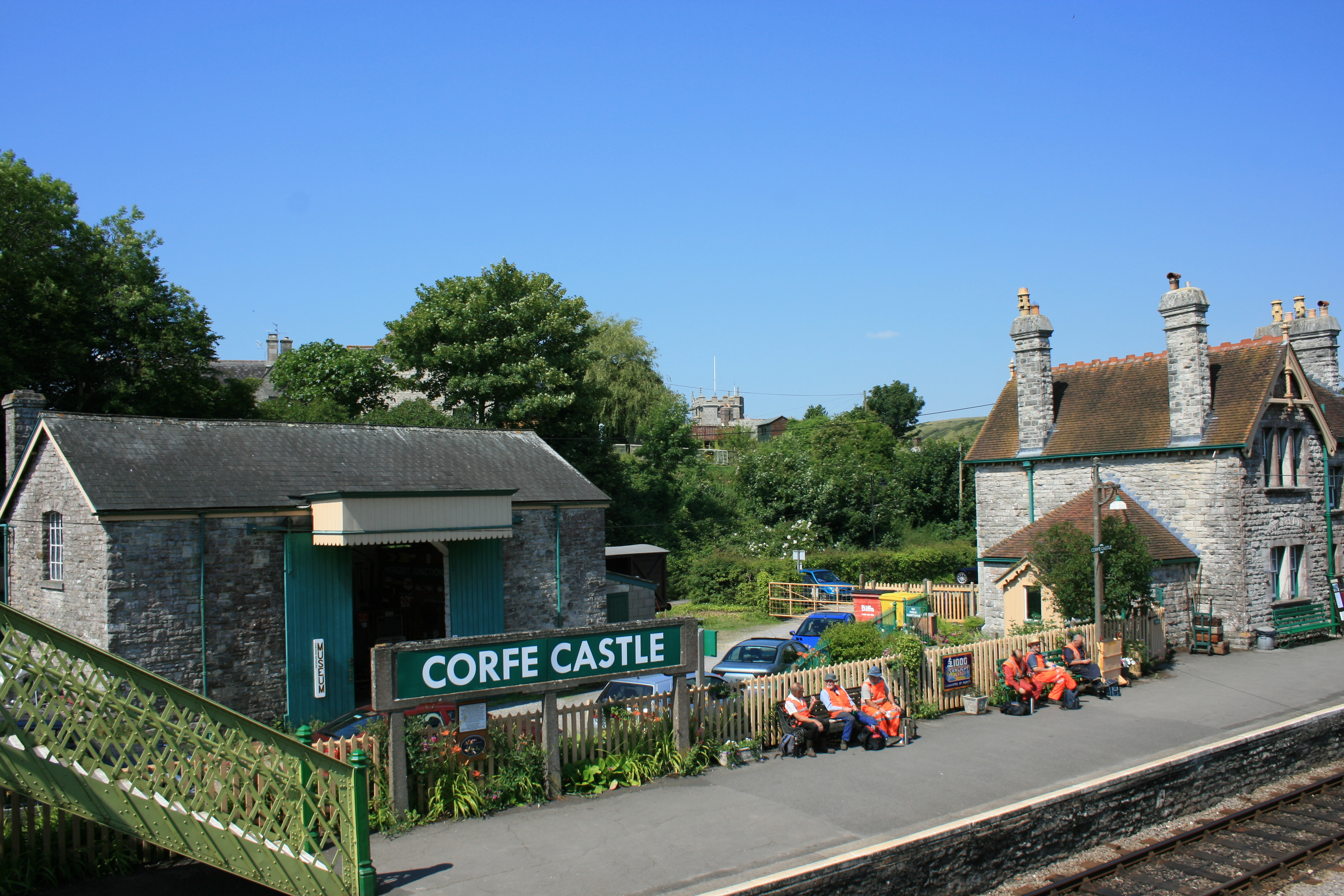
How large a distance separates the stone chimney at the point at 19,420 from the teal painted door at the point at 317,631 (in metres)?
6.38

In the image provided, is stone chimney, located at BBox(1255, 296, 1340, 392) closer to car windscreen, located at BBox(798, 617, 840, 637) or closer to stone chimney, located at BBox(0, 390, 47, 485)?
car windscreen, located at BBox(798, 617, 840, 637)

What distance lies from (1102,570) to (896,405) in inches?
2430

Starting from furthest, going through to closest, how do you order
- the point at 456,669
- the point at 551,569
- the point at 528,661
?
the point at 551,569 < the point at 528,661 < the point at 456,669

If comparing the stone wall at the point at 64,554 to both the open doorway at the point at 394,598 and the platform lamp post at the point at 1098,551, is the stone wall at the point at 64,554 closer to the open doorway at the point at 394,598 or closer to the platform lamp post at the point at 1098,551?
the open doorway at the point at 394,598

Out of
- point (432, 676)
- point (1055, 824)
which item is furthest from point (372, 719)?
point (1055, 824)

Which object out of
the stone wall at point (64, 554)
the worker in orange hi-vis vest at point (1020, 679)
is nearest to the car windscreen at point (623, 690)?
the worker in orange hi-vis vest at point (1020, 679)

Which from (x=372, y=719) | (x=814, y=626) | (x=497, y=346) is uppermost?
(x=497, y=346)

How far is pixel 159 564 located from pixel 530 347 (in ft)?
76.1

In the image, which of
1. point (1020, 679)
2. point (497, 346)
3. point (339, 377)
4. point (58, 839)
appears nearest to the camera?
point (58, 839)

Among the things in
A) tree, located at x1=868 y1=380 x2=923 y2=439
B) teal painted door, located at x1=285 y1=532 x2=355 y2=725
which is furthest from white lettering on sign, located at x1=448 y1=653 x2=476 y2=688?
tree, located at x1=868 y1=380 x2=923 y2=439

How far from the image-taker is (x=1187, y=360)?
2303 centimetres

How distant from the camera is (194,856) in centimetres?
752

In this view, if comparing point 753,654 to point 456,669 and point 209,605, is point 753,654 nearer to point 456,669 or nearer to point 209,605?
point 456,669

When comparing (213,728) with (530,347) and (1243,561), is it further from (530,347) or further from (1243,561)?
(530,347)
